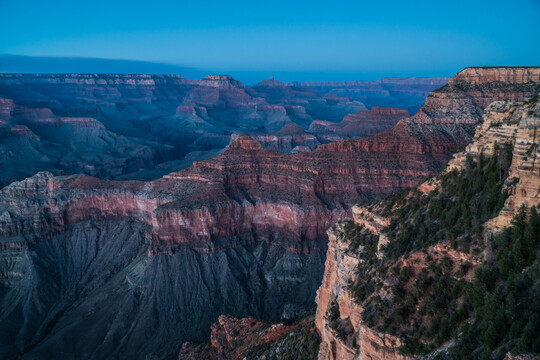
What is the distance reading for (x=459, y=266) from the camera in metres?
16.3

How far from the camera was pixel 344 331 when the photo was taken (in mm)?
19297

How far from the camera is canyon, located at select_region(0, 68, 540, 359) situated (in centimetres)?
5941

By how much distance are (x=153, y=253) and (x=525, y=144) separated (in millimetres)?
59964

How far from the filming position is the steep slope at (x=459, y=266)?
44.3ft

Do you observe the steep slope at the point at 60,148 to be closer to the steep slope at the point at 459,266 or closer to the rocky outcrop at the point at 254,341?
the rocky outcrop at the point at 254,341

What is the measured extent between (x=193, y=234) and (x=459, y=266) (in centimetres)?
5629

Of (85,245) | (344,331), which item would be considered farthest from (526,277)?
(85,245)

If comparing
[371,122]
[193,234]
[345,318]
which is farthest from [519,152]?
[371,122]

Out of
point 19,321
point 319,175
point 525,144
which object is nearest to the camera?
point 525,144

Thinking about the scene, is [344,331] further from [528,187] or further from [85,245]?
[85,245]

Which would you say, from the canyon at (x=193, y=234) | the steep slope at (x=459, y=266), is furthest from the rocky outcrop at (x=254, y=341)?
the canyon at (x=193, y=234)

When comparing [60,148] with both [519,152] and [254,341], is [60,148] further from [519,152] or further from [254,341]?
[519,152]

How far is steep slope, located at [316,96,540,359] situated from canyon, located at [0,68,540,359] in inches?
1566

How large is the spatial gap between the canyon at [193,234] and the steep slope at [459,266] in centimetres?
3978
